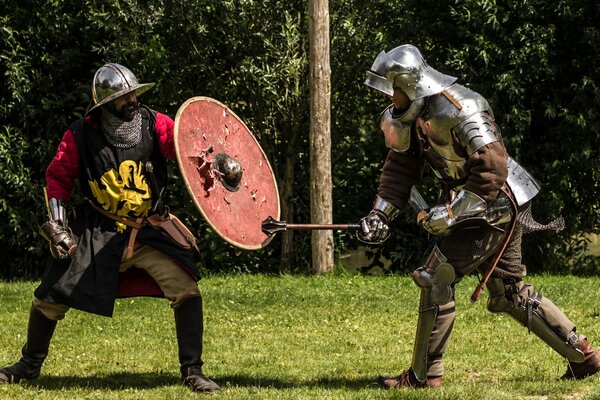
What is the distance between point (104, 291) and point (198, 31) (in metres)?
5.40

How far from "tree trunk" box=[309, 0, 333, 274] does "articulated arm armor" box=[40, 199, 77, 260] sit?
4.88m

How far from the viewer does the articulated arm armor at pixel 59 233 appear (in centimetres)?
597

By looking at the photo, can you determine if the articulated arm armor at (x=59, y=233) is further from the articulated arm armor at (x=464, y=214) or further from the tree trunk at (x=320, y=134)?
the tree trunk at (x=320, y=134)

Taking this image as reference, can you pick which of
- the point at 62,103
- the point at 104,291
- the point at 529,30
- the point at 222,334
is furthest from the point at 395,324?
the point at 62,103

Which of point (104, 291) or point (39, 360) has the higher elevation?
point (104, 291)

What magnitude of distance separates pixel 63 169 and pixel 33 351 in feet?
3.04

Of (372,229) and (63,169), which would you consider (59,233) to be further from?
(372,229)

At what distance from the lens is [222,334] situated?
26.2 feet

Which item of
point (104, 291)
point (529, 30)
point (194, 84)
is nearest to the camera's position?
point (104, 291)

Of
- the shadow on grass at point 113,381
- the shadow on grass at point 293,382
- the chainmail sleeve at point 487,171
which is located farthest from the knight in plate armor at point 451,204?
the shadow on grass at point 113,381

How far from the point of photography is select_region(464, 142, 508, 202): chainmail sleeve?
5.58 metres

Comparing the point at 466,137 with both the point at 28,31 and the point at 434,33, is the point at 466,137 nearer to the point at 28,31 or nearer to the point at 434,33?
the point at 434,33

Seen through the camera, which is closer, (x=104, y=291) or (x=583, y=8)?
(x=104, y=291)

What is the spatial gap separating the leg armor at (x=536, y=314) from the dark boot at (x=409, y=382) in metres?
0.47
